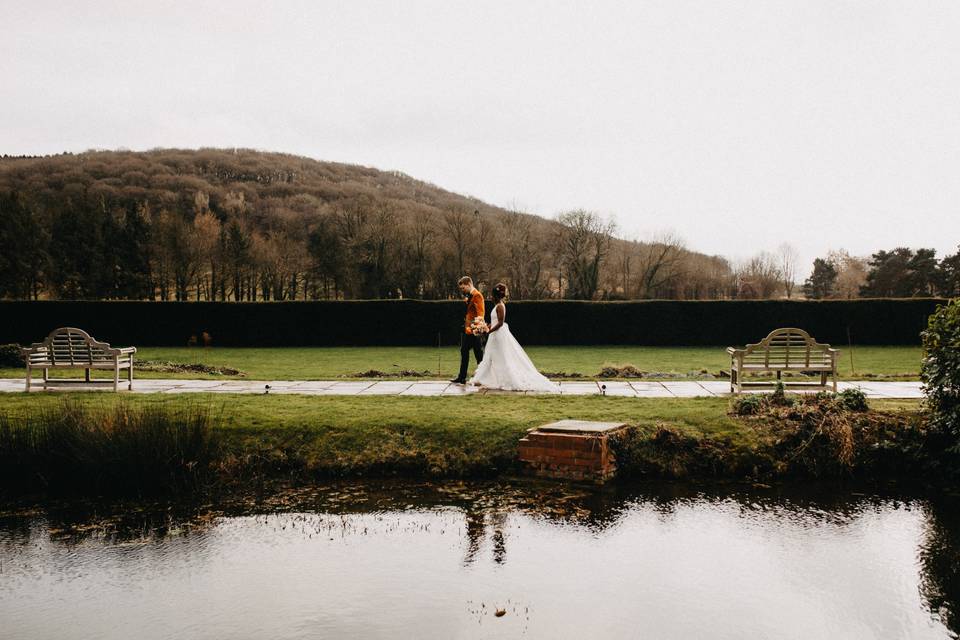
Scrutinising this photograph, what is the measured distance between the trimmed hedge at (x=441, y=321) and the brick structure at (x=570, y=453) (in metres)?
20.0

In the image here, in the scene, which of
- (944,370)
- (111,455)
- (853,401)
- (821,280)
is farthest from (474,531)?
(821,280)

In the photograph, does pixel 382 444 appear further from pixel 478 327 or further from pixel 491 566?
pixel 478 327

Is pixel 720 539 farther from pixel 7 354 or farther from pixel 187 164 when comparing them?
pixel 187 164

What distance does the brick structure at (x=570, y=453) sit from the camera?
7359 mm

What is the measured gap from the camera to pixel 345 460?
308 inches

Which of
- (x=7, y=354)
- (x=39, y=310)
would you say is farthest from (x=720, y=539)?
(x=39, y=310)

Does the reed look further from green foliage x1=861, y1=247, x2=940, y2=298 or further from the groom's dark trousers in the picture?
green foliage x1=861, y1=247, x2=940, y2=298

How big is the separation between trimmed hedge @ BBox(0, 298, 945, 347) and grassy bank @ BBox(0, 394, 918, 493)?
1890 cm

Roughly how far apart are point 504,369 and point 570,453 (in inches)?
164

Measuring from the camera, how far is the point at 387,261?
205 ft

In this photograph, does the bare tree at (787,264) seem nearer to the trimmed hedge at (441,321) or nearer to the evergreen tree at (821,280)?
the evergreen tree at (821,280)

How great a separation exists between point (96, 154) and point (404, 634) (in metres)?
131

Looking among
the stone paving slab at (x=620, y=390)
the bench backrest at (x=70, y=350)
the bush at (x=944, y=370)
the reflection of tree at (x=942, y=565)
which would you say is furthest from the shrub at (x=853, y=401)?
the bench backrest at (x=70, y=350)

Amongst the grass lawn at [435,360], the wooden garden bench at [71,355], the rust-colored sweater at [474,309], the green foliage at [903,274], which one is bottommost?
the grass lawn at [435,360]
